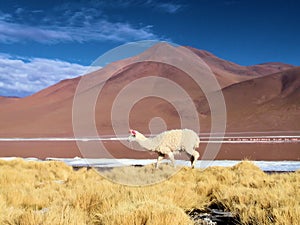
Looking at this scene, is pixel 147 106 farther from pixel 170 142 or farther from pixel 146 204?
pixel 146 204

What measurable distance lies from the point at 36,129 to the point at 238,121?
3286 centimetres

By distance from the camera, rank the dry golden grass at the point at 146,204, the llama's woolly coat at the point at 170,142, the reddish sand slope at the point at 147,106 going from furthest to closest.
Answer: the reddish sand slope at the point at 147,106 < the llama's woolly coat at the point at 170,142 < the dry golden grass at the point at 146,204

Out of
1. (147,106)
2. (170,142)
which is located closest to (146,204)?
(170,142)

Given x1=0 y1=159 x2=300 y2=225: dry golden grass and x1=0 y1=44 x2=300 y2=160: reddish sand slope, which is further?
x1=0 y1=44 x2=300 y2=160: reddish sand slope

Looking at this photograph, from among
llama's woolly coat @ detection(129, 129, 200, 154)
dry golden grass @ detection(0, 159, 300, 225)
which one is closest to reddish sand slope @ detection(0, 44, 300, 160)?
llama's woolly coat @ detection(129, 129, 200, 154)

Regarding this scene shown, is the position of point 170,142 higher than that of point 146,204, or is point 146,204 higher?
point 170,142

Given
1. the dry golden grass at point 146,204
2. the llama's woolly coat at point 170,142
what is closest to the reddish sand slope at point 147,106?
the llama's woolly coat at point 170,142

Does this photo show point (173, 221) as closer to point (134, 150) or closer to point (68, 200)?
point (68, 200)

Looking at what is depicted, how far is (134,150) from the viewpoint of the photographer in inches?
971

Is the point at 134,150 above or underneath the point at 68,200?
above

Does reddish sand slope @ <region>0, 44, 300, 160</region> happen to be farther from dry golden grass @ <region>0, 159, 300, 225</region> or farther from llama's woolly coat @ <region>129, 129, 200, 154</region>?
dry golden grass @ <region>0, 159, 300, 225</region>

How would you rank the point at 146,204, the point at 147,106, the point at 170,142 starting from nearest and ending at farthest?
the point at 146,204 < the point at 170,142 < the point at 147,106

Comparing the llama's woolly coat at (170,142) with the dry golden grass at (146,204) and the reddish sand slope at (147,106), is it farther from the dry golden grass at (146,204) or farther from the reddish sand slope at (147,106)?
the reddish sand slope at (147,106)

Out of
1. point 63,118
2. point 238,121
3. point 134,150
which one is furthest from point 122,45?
point 63,118
